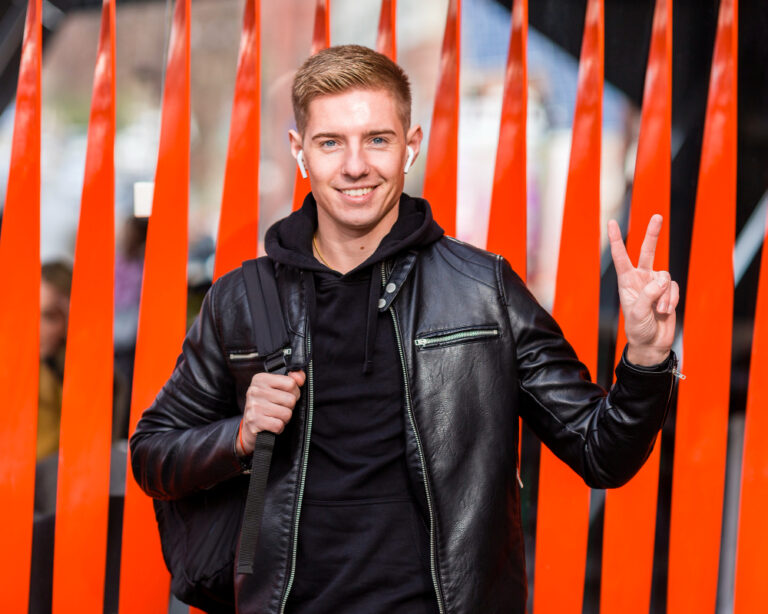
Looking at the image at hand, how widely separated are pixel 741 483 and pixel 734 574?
27 cm

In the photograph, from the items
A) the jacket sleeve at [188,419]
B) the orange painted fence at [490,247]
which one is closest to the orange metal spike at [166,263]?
the orange painted fence at [490,247]

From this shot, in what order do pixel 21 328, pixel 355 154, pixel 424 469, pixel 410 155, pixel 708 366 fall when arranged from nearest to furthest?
pixel 424 469 → pixel 355 154 → pixel 410 155 → pixel 708 366 → pixel 21 328

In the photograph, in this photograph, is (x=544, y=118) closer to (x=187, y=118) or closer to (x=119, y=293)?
(x=187, y=118)

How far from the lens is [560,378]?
1.72 m

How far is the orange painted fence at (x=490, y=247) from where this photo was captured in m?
2.55

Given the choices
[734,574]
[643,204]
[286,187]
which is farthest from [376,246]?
[734,574]

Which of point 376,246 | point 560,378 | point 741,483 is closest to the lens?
point 560,378

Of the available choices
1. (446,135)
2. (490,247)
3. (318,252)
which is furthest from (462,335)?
(446,135)

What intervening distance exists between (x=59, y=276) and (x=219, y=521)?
1.18 m

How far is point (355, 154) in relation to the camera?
177cm

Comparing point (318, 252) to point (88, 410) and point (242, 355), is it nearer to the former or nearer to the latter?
point (242, 355)

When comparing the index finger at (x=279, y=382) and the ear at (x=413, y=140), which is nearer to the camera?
the index finger at (x=279, y=382)

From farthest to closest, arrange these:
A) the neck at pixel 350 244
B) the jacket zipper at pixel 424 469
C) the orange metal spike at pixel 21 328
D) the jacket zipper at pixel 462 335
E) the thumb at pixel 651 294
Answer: the orange metal spike at pixel 21 328, the neck at pixel 350 244, the jacket zipper at pixel 462 335, the jacket zipper at pixel 424 469, the thumb at pixel 651 294

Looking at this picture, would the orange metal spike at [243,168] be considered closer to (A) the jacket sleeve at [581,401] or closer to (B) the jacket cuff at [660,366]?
(A) the jacket sleeve at [581,401]
